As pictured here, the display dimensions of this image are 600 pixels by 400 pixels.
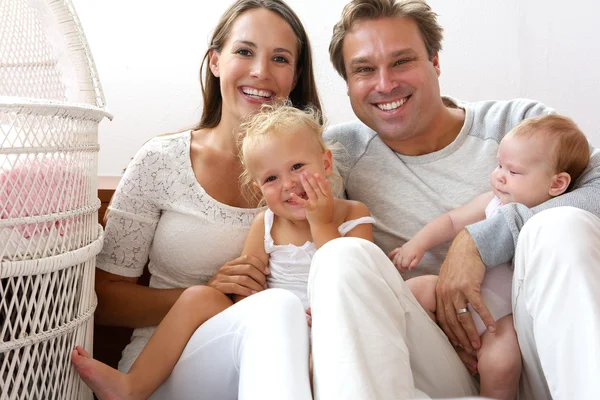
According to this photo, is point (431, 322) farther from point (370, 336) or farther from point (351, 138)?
point (351, 138)

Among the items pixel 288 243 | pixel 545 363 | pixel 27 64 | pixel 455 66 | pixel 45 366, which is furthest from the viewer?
pixel 455 66

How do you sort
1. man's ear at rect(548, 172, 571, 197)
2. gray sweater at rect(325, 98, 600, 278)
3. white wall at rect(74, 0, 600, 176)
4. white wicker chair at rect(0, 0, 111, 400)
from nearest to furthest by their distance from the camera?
white wicker chair at rect(0, 0, 111, 400)
man's ear at rect(548, 172, 571, 197)
gray sweater at rect(325, 98, 600, 278)
white wall at rect(74, 0, 600, 176)

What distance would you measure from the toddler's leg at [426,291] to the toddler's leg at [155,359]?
15.2 inches

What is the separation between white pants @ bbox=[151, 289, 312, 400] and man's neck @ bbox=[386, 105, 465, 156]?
587mm

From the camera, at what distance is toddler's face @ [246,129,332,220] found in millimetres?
1410

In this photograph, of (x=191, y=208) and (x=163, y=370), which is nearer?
(x=163, y=370)

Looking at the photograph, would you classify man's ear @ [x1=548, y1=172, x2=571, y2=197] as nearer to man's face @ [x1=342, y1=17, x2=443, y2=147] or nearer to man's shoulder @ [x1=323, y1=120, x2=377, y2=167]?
man's face @ [x1=342, y1=17, x2=443, y2=147]

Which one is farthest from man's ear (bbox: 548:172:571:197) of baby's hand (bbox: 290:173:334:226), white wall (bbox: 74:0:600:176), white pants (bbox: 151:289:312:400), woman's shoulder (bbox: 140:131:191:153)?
white wall (bbox: 74:0:600:176)

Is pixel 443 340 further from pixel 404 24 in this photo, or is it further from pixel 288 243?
pixel 404 24

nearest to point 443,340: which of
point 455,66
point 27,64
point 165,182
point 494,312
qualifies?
point 494,312

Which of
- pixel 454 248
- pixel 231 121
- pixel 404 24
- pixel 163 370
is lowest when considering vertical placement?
pixel 163 370

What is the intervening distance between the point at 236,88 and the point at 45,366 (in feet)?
2.39

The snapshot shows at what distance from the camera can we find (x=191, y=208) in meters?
1.54

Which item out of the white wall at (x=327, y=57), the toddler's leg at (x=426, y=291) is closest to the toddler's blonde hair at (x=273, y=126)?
the toddler's leg at (x=426, y=291)
